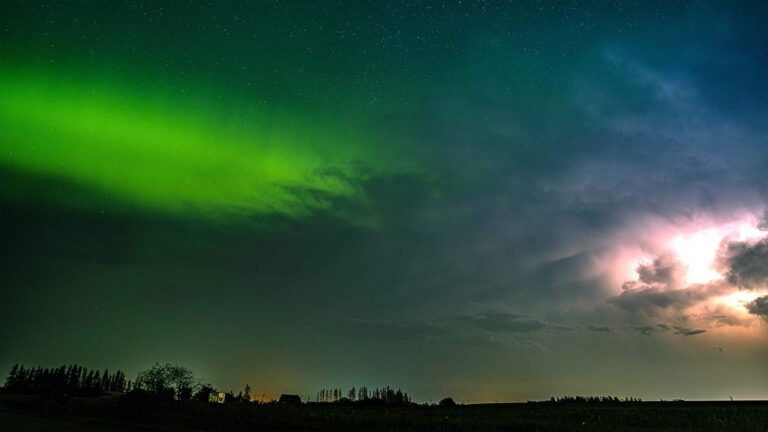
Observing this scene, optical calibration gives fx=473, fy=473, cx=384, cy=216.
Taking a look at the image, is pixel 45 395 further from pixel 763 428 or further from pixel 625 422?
pixel 763 428

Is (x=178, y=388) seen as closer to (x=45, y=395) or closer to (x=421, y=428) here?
(x=45, y=395)

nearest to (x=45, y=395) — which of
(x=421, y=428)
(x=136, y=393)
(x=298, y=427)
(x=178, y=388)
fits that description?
(x=178, y=388)

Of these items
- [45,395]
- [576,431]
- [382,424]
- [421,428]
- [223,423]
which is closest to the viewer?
[576,431]

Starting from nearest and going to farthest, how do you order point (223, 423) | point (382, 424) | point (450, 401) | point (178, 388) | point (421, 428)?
point (421, 428), point (382, 424), point (223, 423), point (178, 388), point (450, 401)

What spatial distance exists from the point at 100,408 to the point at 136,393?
8149 mm

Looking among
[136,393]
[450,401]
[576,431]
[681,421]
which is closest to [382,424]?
[576,431]

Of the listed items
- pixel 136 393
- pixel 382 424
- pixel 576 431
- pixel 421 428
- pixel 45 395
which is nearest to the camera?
pixel 576 431

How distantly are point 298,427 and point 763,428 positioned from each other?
131ft

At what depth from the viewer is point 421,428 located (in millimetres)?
41344

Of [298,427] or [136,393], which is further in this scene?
[136,393]

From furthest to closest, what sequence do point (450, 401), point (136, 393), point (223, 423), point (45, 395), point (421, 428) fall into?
1. point (450, 401)
2. point (45, 395)
3. point (136, 393)
4. point (223, 423)
5. point (421, 428)

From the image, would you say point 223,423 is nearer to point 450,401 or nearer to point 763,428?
point 763,428

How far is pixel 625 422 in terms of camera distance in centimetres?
4753

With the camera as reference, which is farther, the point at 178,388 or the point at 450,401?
the point at 450,401
